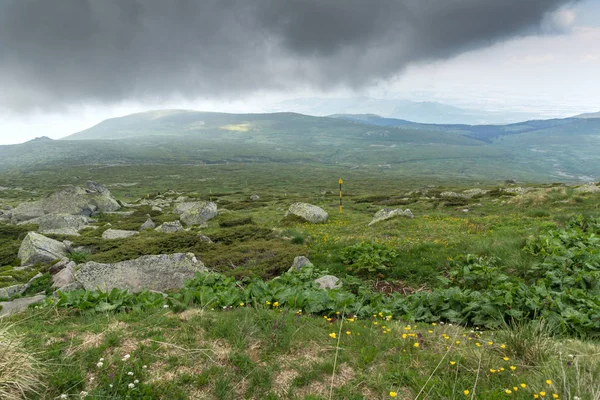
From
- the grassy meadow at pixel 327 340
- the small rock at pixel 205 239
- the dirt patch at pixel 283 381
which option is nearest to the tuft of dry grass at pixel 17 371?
the grassy meadow at pixel 327 340

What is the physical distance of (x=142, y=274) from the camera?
13008 millimetres

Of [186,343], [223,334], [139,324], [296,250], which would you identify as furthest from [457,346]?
[296,250]

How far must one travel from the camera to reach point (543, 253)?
11555mm

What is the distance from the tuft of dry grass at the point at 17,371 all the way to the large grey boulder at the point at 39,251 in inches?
628

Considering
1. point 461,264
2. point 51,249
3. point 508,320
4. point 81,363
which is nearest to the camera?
point 81,363

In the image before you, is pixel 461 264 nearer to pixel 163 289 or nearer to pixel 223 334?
pixel 223 334

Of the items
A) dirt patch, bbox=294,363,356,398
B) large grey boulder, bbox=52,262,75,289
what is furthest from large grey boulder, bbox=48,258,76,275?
dirt patch, bbox=294,363,356,398

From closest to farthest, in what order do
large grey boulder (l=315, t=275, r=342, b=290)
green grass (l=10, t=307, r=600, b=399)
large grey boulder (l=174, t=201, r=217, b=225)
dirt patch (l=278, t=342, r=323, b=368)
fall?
green grass (l=10, t=307, r=600, b=399), dirt patch (l=278, t=342, r=323, b=368), large grey boulder (l=315, t=275, r=342, b=290), large grey boulder (l=174, t=201, r=217, b=225)

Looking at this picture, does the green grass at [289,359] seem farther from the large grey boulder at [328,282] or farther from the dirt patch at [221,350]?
the large grey boulder at [328,282]

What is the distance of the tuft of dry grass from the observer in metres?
4.53

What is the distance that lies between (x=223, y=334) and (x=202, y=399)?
4.86 ft

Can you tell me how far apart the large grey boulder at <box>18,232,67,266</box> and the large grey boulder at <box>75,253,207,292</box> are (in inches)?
289

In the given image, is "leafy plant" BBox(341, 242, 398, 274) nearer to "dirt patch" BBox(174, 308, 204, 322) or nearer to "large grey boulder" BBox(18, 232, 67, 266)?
"dirt patch" BBox(174, 308, 204, 322)

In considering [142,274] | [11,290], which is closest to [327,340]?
[142,274]
